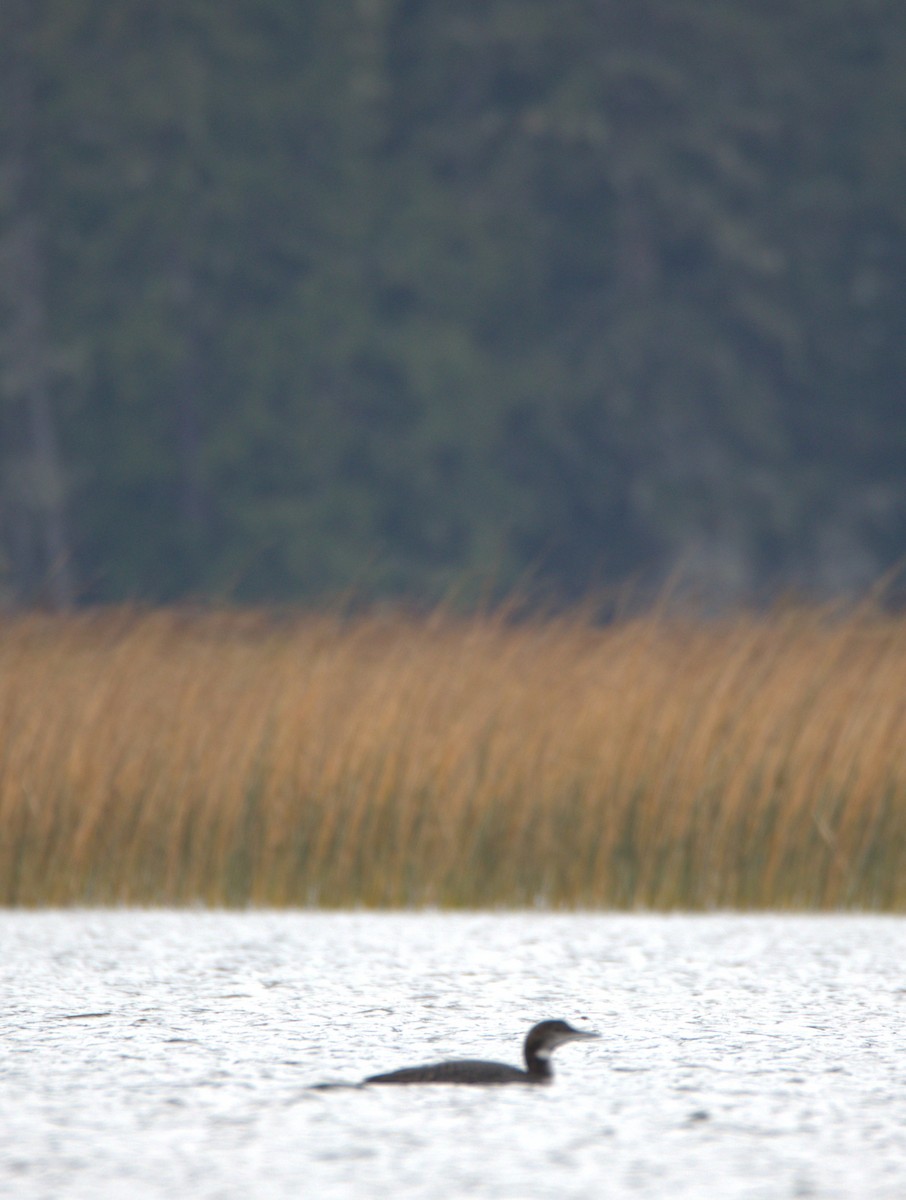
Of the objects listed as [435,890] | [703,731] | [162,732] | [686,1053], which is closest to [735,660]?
[703,731]

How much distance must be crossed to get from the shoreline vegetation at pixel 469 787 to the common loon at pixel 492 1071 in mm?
2426

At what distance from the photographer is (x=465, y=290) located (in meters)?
20.7

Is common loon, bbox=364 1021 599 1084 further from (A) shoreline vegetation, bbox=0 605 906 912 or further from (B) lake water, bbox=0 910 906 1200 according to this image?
(A) shoreline vegetation, bbox=0 605 906 912

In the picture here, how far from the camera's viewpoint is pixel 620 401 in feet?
66.2

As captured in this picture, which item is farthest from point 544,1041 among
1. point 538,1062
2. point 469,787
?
point 469,787

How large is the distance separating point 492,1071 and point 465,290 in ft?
59.2

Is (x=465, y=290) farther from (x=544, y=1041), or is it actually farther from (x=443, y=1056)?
(x=544, y=1041)

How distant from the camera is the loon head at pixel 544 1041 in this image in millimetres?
3102

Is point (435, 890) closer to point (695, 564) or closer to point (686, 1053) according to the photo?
point (686, 1053)

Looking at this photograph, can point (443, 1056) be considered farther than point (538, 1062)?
Yes

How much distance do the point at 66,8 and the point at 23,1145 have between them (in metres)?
18.5

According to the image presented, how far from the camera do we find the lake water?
8.48ft

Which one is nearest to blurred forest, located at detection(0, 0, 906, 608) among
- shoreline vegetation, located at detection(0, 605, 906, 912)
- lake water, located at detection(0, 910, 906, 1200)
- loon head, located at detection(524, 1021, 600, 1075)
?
shoreline vegetation, located at detection(0, 605, 906, 912)

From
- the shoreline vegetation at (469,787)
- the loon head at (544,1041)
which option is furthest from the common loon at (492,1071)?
the shoreline vegetation at (469,787)
